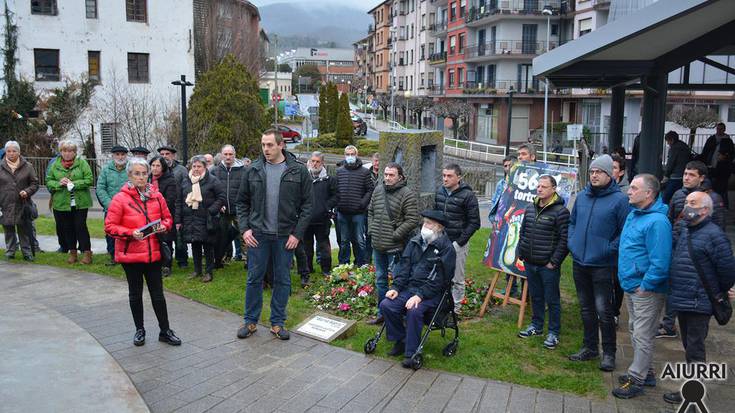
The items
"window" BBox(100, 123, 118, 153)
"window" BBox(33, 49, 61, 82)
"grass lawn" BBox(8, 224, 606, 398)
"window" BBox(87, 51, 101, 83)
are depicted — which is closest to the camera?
"grass lawn" BBox(8, 224, 606, 398)

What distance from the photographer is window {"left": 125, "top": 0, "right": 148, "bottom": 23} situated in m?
33.6

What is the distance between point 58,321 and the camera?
7797 millimetres

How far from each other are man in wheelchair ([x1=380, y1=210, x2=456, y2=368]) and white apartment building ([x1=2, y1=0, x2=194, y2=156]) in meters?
27.1

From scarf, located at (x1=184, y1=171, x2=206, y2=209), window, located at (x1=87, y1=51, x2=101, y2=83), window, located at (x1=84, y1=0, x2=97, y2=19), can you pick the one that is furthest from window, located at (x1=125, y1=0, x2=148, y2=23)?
scarf, located at (x1=184, y1=171, x2=206, y2=209)

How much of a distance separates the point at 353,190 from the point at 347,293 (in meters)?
1.98

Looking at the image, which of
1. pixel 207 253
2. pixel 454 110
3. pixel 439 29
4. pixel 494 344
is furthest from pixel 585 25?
pixel 494 344

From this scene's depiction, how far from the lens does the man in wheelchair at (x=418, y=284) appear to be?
21.6ft

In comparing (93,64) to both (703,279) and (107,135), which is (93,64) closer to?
(107,135)

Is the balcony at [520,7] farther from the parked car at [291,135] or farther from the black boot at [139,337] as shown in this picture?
the black boot at [139,337]

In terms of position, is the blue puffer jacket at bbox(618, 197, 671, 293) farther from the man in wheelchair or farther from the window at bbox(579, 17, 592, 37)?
the window at bbox(579, 17, 592, 37)

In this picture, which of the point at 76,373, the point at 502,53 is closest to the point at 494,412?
the point at 76,373

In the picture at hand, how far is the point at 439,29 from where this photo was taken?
68375 millimetres

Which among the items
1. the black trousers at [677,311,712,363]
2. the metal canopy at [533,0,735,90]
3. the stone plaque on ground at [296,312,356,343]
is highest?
the metal canopy at [533,0,735,90]

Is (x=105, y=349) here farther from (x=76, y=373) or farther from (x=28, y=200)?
(x=28, y=200)
